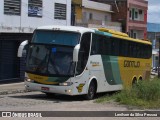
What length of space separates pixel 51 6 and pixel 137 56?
7661mm

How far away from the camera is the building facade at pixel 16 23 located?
2692 cm

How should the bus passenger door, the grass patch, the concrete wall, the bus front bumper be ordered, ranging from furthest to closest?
the concrete wall → the bus passenger door → the bus front bumper → the grass patch

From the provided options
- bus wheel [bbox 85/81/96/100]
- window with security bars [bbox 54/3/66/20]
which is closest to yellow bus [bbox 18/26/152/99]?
bus wheel [bbox 85/81/96/100]

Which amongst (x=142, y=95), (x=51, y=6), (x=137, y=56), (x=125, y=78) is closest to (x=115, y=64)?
(x=125, y=78)

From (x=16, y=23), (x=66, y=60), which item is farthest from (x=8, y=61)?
(x=66, y=60)

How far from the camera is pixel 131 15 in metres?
62.2

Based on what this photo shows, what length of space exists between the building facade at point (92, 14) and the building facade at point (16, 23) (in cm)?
1506

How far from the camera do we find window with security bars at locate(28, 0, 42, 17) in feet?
95.7

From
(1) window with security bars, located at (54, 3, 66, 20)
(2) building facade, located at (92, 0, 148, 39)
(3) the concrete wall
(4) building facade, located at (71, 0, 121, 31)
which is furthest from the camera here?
(2) building facade, located at (92, 0, 148, 39)

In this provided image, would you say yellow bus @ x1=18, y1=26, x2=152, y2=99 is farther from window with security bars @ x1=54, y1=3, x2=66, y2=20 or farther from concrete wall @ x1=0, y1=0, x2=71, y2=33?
window with security bars @ x1=54, y1=3, x2=66, y2=20

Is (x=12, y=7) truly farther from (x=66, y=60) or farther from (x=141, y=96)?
(x=141, y=96)

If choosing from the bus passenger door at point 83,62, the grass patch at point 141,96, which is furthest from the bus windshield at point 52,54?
the grass patch at point 141,96

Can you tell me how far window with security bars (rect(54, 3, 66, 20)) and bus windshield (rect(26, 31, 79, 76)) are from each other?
13.1 m

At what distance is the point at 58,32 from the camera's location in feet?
63.6
